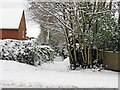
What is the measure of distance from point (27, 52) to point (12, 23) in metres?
1.32

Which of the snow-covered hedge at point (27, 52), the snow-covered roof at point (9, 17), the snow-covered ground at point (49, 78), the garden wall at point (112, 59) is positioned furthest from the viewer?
the garden wall at point (112, 59)

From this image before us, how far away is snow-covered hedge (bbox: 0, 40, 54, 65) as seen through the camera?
193 inches

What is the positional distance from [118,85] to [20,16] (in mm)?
1781

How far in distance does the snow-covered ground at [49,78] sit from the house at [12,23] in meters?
0.50

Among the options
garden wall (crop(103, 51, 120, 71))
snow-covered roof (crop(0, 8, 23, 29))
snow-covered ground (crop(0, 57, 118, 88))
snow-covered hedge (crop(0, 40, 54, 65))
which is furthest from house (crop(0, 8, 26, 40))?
garden wall (crop(103, 51, 120, 71))

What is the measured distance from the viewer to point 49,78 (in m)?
4.07

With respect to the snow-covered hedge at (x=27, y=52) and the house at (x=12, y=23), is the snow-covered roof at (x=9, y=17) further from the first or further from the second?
the snow-covered hedge at (x=27, y=52)

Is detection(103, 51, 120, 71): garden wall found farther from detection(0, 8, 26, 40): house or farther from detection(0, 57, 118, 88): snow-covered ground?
detection(0, 8, 26, 40): house

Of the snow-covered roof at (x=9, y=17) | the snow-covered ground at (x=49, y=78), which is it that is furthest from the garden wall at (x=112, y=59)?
the snow-covered roof at (x=9, y=17)

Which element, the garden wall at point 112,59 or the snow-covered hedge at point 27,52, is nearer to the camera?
the snow-covered hedge at point 27,52

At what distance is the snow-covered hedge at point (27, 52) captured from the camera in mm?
4899

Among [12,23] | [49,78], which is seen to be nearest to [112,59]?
[49,78]

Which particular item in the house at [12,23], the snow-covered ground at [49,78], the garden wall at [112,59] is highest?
the house at [12,23]

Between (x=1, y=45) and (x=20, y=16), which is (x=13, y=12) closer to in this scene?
(x=20, y=16)
